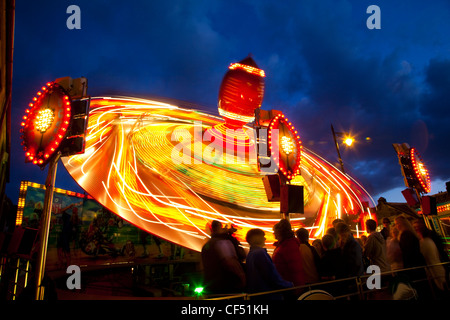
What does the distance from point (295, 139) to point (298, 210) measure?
8.20ft

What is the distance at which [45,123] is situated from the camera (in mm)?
6902

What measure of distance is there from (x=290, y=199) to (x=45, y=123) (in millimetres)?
6376

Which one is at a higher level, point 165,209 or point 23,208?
point 23,208

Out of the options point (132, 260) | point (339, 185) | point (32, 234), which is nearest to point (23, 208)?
point (132, 260)

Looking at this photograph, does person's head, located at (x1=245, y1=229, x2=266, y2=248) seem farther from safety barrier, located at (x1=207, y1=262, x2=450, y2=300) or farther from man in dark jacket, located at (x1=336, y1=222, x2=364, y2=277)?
man in dark jacket, located at (x1=336, y1=222, x2=364, y2=277)

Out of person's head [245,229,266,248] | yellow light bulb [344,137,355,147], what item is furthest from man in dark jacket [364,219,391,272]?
yellow light bulb [344,137,355,147]

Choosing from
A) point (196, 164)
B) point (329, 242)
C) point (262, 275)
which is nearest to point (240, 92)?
point (196, 164)

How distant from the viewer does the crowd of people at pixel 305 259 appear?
13.2ft

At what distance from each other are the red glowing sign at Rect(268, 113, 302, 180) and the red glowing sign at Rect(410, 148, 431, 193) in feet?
23.8

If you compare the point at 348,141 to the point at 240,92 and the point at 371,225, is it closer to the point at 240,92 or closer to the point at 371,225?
the point at 240,92

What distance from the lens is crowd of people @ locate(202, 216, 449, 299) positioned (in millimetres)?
4023
